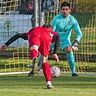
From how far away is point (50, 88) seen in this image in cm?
1120

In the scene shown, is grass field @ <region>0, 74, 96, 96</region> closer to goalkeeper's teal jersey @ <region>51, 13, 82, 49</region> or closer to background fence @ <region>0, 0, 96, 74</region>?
goalkeeper's teal jersey @ <region>51, 13, 82, 49</region>

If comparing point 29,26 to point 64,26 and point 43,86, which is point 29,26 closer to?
point 64,26

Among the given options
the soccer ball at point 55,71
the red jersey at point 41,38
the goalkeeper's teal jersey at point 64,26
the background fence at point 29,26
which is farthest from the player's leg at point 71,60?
the red jersey at point 41,38

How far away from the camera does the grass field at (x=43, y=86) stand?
1041 cm

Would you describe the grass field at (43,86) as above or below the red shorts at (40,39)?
below

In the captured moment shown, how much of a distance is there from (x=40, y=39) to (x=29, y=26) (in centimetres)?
616

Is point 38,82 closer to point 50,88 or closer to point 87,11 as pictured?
point 50,88

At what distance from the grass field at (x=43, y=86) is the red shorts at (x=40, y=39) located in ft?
2.55

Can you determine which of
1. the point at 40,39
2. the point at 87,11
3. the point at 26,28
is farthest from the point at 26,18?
the point at 40,39

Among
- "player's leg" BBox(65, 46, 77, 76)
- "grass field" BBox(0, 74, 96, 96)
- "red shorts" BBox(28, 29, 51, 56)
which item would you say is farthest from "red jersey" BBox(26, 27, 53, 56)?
"player's leg" BBox(65, 46, 77, 76)

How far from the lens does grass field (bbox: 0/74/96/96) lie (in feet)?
34.1

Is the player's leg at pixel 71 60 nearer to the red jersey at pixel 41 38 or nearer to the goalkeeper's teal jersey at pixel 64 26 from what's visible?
the goalkeeper's teal jersey at pixel 64 26

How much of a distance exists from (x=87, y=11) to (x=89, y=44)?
1.06 m

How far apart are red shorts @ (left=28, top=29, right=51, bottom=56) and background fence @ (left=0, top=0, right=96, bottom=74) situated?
4626 millimetres
